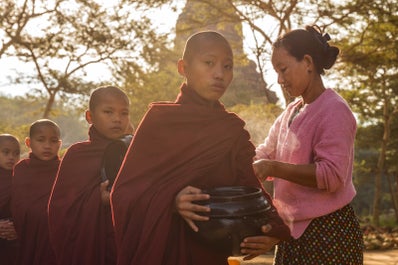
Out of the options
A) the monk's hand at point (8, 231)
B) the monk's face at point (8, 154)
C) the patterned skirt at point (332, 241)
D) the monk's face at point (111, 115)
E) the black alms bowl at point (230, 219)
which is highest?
the monk's face at point (111, 115)

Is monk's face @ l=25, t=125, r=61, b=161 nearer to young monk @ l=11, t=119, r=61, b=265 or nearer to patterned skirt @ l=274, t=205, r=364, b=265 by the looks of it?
young monk @ l=11, t=119, r=61, b=265

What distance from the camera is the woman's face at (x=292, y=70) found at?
7.97 ft

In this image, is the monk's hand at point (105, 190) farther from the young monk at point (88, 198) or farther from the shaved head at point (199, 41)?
the shaved head at point (199, 41)

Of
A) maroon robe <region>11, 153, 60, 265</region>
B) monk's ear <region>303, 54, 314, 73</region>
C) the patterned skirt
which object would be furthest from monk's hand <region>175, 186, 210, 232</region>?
maroon robe <region>11, 153, 60, 265</region>

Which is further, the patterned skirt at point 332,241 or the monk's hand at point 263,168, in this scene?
the patterned skirt at point 332,241

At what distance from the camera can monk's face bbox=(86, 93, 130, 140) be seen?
3.42 metres

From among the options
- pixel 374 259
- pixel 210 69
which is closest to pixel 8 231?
pixel 210 69

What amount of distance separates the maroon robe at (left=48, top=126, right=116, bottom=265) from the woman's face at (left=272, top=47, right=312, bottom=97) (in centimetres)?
148

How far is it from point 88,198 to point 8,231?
1472 millimetres

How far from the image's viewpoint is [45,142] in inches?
171

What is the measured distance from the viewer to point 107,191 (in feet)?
9.54

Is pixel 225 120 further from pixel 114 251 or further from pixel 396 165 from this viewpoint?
pixel 396 165

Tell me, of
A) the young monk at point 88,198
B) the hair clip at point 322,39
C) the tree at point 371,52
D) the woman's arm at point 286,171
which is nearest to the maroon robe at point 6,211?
the young monk at point 88,198

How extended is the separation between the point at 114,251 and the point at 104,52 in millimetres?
11419
